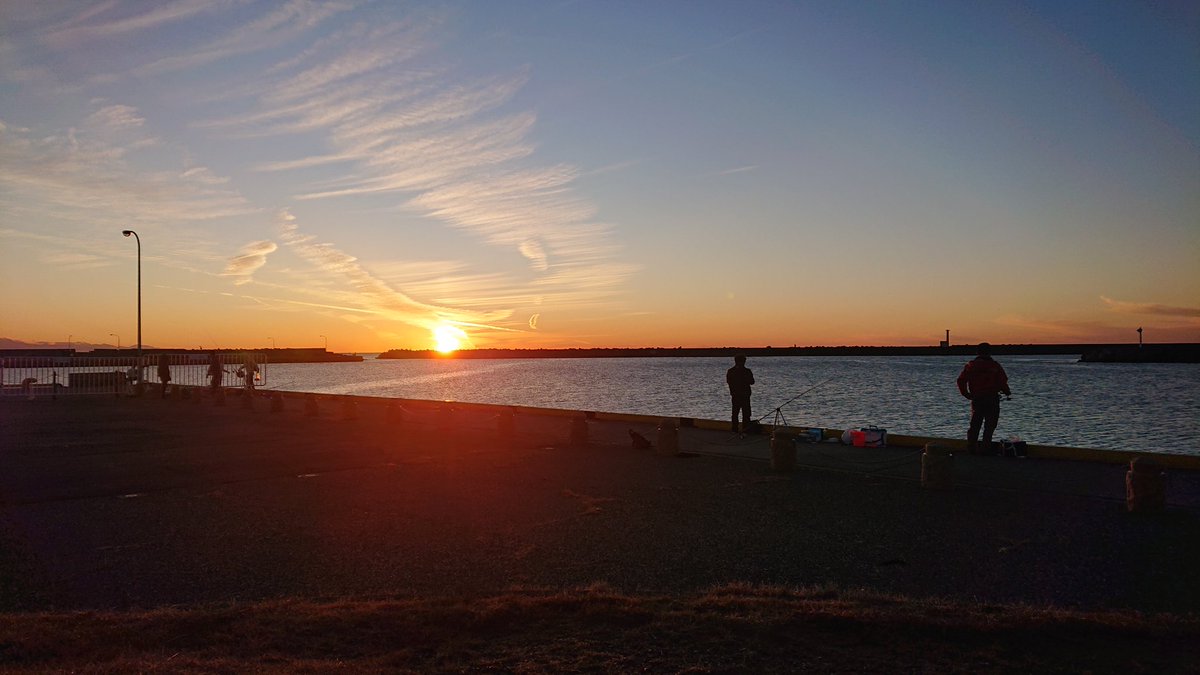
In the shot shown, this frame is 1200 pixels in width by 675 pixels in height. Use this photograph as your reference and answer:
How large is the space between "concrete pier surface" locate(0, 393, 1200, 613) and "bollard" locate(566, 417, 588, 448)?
0.77 ft

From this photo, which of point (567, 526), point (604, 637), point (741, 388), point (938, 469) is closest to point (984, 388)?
point (938, 469)

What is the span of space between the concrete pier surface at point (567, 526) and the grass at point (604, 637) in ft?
2.14

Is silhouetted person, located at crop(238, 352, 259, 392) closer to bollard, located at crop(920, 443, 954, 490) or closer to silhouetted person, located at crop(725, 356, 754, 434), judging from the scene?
silhouetted person, located at crop(725, 356, 754, 434)

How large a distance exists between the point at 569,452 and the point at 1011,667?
37.7 ft

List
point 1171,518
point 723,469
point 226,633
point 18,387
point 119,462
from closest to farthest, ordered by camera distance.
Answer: point 226,633 → point 1171,518 → point 723,469 → point 119,462 → point 18,387

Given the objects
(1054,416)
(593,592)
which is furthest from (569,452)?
(1054,416)

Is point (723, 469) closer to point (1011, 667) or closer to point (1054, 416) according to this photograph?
point (1011, 667)

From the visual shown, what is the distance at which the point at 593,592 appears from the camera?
612cm

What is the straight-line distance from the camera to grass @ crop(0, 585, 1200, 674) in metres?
4.74

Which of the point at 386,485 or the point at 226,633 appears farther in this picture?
the point at 386,485

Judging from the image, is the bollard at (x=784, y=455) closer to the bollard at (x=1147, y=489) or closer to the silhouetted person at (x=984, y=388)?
the silhouetted person at (x=984, y=388)

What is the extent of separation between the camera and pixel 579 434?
16.9 m

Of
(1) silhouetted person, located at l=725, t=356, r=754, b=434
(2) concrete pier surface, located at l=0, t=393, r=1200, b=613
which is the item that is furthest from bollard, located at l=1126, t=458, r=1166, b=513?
(1) silhouetted person, located at l=725, t=356, r=754, b=434

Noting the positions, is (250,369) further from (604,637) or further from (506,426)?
(604,637)
